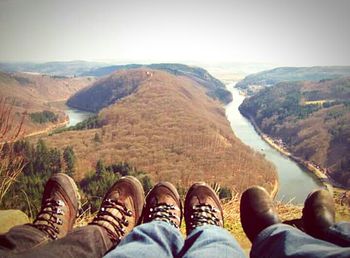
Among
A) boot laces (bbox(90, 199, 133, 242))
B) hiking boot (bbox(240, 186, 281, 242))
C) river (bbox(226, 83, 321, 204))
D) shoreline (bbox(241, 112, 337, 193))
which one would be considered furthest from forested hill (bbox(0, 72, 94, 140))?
hiking boot (bbox(240, 186, 281, 242))

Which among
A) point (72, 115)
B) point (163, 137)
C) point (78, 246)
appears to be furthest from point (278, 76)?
point (163, 137)

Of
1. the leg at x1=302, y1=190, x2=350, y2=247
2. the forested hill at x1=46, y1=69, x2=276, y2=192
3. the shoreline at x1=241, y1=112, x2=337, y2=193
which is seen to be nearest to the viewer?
the leg at x1=302, y1=190, x2=350, y2=247

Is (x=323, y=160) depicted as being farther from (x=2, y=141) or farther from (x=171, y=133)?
(x=2, y=141)

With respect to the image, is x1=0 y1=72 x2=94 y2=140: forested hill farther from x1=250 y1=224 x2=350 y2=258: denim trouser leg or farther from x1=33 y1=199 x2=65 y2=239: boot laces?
x1=250 y1=224 x2=350 y2=258: denim trouser leg

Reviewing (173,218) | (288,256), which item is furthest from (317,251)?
(173,218)

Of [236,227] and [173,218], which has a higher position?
[173,218]

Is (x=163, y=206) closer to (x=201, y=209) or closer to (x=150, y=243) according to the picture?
(x=201, y=209)

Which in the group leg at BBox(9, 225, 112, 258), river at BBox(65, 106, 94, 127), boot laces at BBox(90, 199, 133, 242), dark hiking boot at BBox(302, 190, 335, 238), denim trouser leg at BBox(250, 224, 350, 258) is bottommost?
river at BBox(65, 106, 94, 127)
